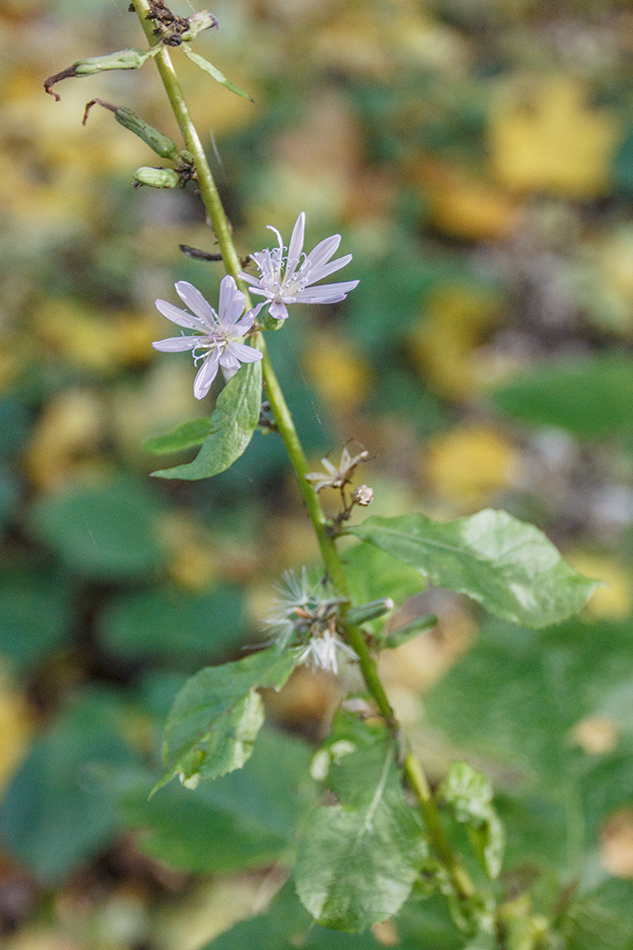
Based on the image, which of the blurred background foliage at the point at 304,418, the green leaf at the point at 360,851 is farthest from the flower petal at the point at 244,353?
the blurred background foliage at the point at 304,418

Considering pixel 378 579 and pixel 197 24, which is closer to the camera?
pixel 197 24

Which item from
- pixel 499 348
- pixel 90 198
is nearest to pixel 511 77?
pixel 499 348

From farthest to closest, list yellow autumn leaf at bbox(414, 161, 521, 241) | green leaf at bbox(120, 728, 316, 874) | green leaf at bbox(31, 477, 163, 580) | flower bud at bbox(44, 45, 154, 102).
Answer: yellow autumn leaf at bbox(414, 161, 521, 241), green leaf at bbox(31, 477, 163, 580), green leaf at bbox(120, 728, 316, 874), flower bud at bbox(44, 45, 154, 102)

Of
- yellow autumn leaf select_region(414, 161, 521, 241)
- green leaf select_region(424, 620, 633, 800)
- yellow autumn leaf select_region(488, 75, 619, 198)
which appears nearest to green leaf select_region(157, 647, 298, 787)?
green leaf select_region(424, 620, 633, 800)

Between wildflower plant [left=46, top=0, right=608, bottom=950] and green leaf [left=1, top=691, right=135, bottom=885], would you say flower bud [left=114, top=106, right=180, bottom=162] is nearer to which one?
wildflower plant [left=46, top=0, right=608, bottom=950]

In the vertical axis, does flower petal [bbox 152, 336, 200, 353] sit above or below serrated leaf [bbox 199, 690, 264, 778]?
above

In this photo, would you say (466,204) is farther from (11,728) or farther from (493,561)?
(493,561)

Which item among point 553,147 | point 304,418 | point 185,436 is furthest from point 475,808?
point 553,147
